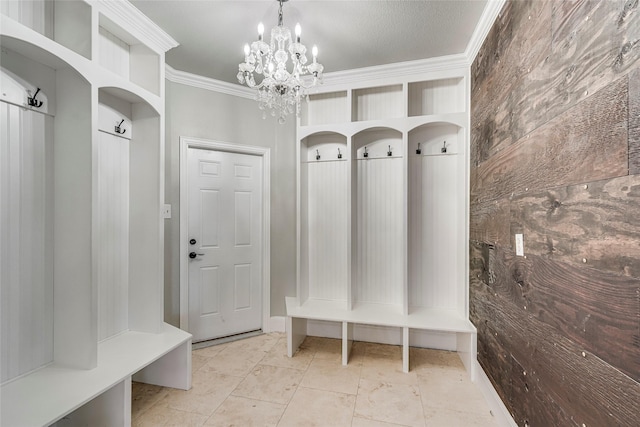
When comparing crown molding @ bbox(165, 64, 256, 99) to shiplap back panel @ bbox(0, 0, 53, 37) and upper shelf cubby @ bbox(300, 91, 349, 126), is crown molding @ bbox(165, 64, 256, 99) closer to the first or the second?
upper shelf cubby @ bbox(300, 91, 349, 126)

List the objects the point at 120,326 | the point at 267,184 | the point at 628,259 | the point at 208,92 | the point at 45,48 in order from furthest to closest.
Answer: the point at 267,184 → the point at 208,92 → the point at 120,326 → the point at 45,48 → the point at 628,259

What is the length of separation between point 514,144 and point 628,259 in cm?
91

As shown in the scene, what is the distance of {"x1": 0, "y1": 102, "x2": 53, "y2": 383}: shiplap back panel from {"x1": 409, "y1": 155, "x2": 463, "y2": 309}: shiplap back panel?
106 inches

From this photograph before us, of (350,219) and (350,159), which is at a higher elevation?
(350,159)

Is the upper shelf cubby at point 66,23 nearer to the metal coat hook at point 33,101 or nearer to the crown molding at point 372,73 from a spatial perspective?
the metal coat hook at point 33,101

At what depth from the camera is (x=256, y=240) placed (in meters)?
3.02

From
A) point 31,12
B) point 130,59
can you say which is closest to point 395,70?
point 130,59

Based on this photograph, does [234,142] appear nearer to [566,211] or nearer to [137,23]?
[137,23]

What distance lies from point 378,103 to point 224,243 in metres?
2.11

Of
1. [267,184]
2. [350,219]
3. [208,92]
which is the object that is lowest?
[350,219]

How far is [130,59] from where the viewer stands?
7.03ft

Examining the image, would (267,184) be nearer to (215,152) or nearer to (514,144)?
(215,152)

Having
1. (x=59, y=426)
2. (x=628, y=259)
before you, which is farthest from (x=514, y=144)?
(x=59, y=426)

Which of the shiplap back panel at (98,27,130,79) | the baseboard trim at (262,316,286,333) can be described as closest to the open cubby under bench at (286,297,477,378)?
the baseboard trim at (262,316,286,333)
